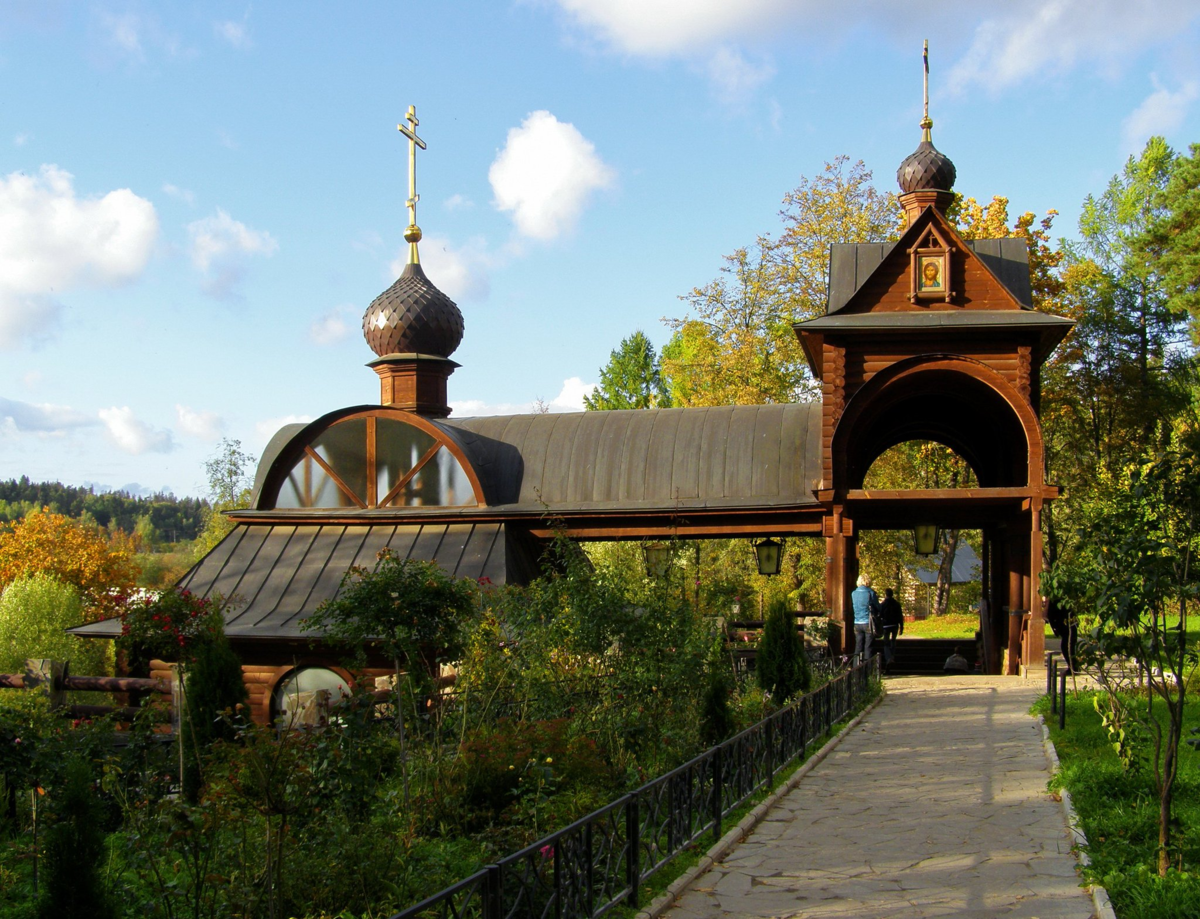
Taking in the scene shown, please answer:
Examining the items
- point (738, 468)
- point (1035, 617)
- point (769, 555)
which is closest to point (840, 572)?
point (769, 555)

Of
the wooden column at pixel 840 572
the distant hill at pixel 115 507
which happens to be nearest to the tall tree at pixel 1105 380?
the wooden column at pixel 840 572

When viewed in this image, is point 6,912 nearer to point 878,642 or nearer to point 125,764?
point 125,764

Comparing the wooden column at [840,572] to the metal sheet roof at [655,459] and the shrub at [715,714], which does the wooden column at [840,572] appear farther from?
the shrub at [715,714]

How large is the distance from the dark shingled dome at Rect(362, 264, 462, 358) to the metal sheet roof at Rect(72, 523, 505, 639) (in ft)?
11.6

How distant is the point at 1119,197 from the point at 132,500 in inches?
4308

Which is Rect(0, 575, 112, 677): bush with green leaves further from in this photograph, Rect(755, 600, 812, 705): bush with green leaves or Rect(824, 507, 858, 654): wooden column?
Rect(755, 600, 812, 705): bush with green leaves

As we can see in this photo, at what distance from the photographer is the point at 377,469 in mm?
16906

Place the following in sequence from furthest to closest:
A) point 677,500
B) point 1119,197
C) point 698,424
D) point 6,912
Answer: point 1119,197 < point 698,424 < point 677,500 < point 6,912

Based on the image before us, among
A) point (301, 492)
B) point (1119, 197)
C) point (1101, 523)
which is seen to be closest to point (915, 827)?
point (1101, 523)

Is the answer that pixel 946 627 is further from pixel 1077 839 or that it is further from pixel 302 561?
pixel 1077 839

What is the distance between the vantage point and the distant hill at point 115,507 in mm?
106438

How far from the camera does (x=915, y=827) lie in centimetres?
712

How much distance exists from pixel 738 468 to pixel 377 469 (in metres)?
5.37

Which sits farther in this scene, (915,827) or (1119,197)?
(1119,197)
